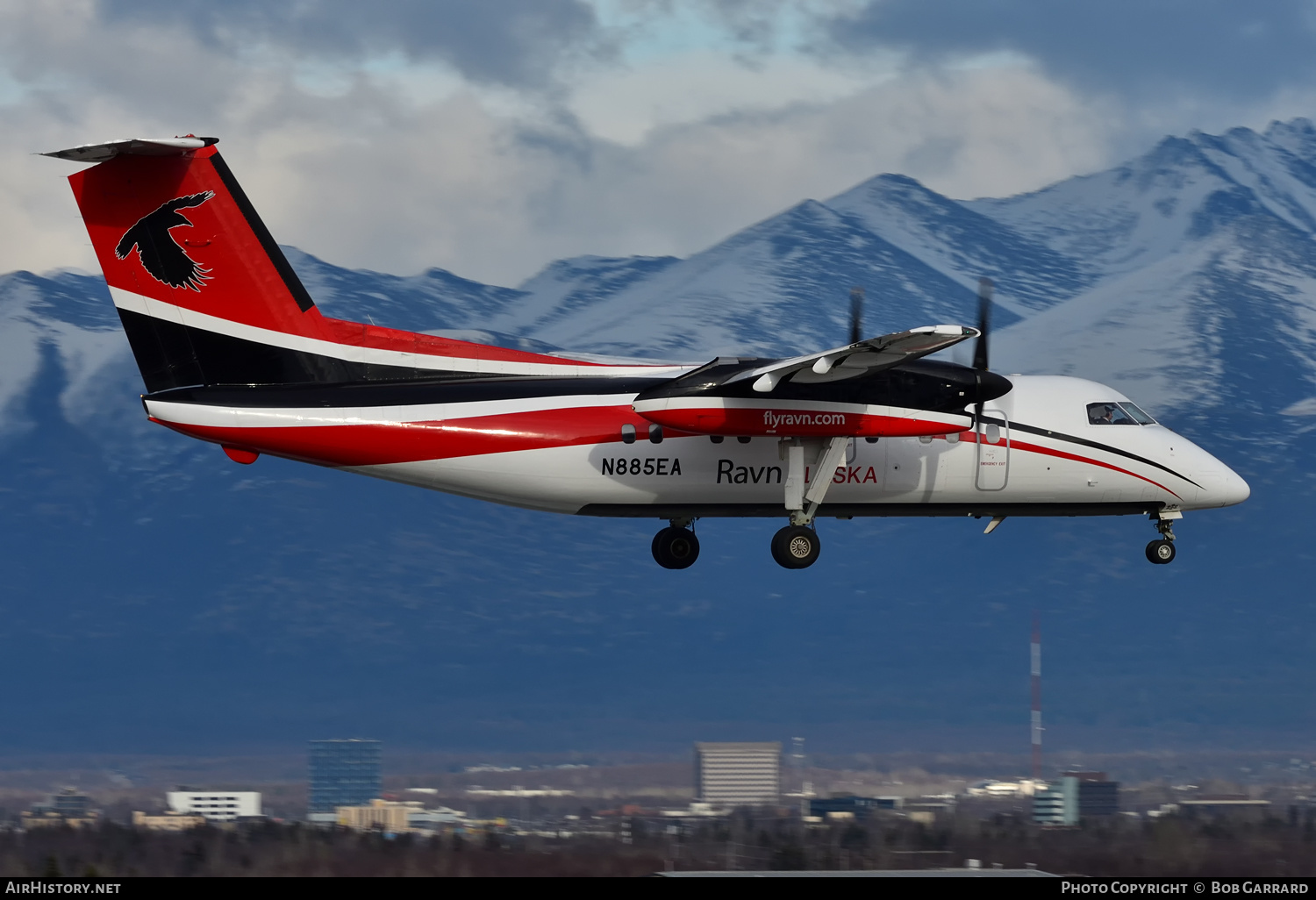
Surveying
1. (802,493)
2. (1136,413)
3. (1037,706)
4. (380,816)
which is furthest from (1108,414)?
(1037,706)

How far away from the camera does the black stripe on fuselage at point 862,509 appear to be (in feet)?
79.9

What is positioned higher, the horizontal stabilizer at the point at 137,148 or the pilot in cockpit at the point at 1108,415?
the horizontal stabilizer at the point at 137,148

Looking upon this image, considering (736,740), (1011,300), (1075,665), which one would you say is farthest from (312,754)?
(1011,300)

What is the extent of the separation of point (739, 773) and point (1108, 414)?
878 cm

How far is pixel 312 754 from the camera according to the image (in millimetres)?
30031

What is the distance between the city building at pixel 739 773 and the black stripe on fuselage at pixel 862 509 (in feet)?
15.0

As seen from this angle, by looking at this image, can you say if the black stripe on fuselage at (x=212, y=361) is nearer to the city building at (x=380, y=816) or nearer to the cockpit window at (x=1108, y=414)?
the city building at (x=380, y=816)

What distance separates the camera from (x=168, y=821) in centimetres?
2236

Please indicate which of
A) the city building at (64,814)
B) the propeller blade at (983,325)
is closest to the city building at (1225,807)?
the propeller blade at (983,325)

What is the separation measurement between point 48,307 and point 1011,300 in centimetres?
10297

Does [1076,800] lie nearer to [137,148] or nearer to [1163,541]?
[1163,541]

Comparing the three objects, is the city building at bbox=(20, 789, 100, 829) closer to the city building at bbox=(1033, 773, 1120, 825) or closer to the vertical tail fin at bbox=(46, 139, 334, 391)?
the vertical tail fin at bbox=(46, 139, 334, 391)
